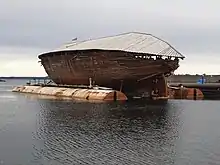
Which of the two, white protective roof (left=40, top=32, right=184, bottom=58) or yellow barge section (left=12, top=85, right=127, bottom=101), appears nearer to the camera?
yellow barge section (left=12, top=85, right=127, bottom=101)

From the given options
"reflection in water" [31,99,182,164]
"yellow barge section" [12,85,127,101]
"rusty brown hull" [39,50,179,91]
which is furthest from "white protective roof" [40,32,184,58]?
"reflection in water" [31,99,182,164]

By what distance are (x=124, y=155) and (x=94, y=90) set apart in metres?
40.0

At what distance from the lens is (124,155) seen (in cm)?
2161

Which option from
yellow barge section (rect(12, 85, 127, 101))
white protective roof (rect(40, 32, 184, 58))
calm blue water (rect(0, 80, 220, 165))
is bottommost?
calm blue water (rect(0, 80, 220, 165))

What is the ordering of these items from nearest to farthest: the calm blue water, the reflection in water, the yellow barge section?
the calm blue water
the reflection in water
the yellow barge section

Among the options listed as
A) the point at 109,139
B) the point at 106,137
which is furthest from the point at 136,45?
the point at 109,139

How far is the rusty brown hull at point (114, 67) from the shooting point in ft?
192

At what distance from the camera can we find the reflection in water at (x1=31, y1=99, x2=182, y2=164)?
21.1 m

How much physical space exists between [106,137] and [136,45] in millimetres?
34826

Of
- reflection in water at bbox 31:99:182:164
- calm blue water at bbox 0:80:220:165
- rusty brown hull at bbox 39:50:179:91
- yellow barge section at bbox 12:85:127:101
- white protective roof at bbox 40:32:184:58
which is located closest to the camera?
calm blue water at bbox 0:80:220:165

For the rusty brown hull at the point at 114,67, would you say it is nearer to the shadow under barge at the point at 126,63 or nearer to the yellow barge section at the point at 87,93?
the shadow under barge at the point at 126,63

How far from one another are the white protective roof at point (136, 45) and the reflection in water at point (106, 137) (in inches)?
751

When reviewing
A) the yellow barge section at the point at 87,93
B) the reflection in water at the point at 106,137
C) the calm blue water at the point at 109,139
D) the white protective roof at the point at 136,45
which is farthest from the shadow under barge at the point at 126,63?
the calm blue water at the point at 109,139

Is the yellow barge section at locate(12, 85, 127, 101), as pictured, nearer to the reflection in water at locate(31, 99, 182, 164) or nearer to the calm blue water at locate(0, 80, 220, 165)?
the reflection in water at locate(31, 99, 182, 164)
